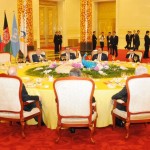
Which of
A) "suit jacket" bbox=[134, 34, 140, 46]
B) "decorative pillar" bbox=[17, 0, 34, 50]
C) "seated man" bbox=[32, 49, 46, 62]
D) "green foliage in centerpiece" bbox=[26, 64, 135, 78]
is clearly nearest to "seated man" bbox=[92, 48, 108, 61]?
"seated man" bbox=[32, 49, 46, 62]

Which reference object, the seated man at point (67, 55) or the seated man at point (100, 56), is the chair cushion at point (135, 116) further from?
the seated man at point (67, 55)

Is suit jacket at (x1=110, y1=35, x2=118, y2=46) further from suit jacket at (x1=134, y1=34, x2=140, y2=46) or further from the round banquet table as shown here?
the round banquet table

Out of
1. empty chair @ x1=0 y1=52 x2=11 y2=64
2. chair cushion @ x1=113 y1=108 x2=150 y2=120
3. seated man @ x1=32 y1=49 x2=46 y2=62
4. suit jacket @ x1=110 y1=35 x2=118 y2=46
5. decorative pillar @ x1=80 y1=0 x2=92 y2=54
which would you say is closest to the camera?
chair cushion @ x1=113 y1=108 x2=150 y2=120

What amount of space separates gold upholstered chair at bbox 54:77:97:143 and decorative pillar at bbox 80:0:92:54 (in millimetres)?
9978

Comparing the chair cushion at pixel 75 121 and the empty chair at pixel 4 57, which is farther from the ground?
the empty chair at pixel 4 57

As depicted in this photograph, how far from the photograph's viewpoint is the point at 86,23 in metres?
14.0

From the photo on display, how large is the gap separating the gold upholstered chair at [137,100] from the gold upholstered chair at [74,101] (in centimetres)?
54

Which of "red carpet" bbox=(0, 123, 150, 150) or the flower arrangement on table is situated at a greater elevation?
the flower arrangement on table

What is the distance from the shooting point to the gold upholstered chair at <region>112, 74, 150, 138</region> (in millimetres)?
4455

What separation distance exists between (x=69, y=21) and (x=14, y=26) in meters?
11.4

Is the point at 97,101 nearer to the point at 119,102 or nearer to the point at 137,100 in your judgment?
the point at 119,102

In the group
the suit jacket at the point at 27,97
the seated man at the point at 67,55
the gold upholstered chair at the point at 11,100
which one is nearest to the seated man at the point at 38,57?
the seated man at the point at 67,55

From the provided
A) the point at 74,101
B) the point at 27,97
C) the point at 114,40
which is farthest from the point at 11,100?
the point at 114,40

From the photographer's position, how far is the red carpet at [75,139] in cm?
437
